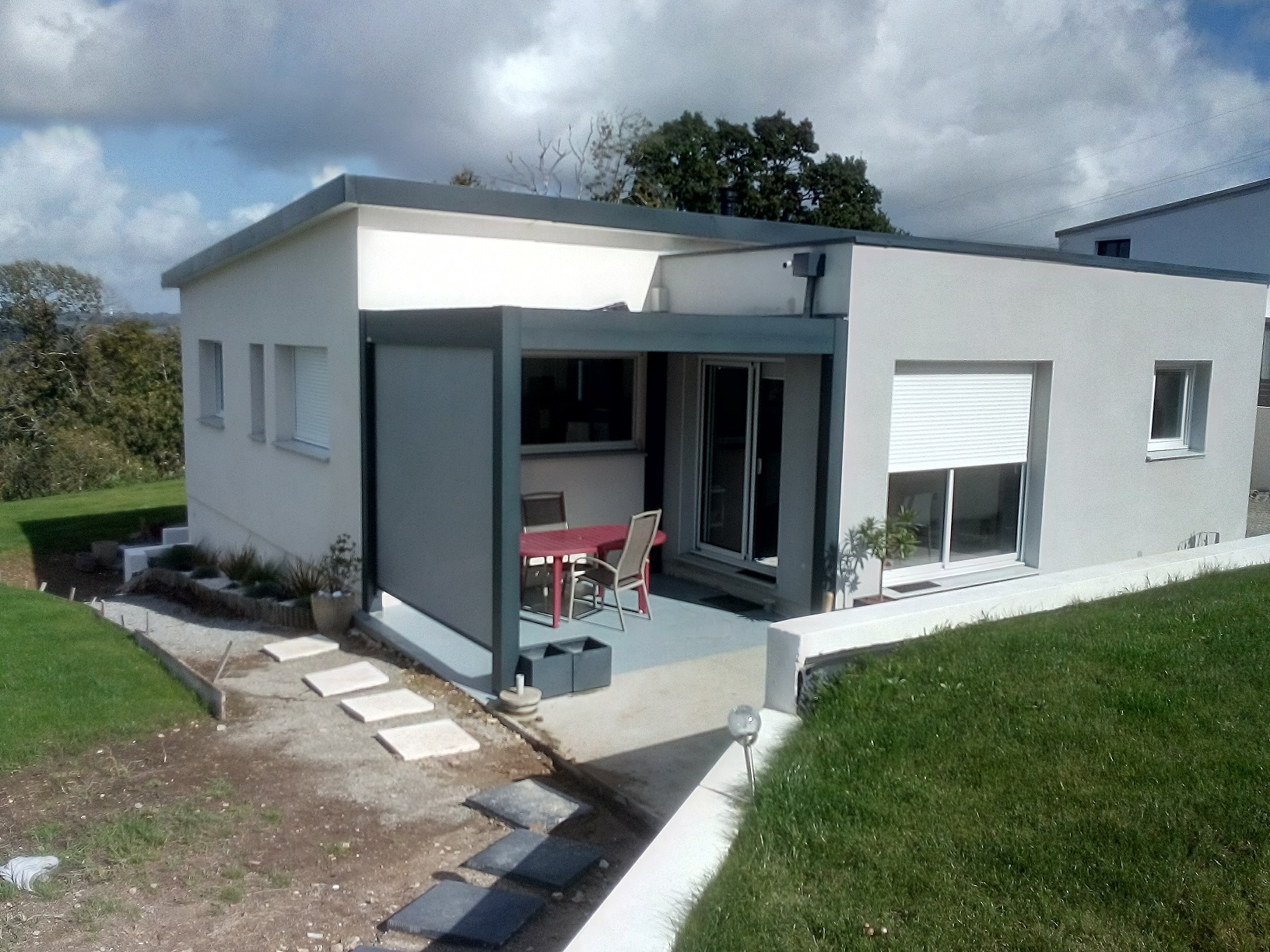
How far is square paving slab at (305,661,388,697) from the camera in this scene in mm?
8656

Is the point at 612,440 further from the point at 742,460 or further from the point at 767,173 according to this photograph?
the point at 767,173

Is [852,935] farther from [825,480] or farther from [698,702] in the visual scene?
[825,480]

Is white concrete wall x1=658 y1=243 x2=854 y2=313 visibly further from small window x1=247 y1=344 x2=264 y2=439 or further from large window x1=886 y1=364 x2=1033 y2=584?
small window x1=247 y1=344 x2=264 y2=439

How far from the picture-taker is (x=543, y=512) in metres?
11.2

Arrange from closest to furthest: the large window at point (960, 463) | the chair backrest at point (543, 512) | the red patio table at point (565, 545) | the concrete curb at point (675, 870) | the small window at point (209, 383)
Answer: the concrete curb at point (675, 870) → the red patio table at point (565, 545) → the large window at point (960, 463) → the chair backrest at point (543, 512) → the small window at point (209, 383)

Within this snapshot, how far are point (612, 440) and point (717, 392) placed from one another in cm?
127

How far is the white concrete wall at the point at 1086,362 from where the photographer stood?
988 cm

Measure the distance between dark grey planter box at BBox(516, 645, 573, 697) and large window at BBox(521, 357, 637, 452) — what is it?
11.6 feet

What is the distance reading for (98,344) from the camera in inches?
1342

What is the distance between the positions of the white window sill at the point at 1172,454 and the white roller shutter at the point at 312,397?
9.23 meters

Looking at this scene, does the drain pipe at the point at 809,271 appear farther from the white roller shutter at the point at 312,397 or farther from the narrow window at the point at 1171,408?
the narrow window at the point at 1171,408

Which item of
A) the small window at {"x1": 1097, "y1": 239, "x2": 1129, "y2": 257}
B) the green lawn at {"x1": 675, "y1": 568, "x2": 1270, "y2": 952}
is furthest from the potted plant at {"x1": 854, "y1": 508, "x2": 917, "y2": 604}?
the small window at {"x1": 1097, "y1": 239, "x2": 1129, "y2": 257}

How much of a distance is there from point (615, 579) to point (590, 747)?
2.65m

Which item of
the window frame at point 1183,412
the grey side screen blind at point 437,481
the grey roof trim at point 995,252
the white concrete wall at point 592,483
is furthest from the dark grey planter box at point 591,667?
the window frame at point 1183,412
